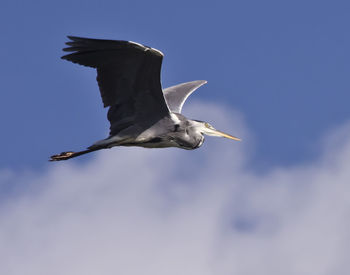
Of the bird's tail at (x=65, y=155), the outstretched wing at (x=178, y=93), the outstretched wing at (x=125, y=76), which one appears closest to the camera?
the outstretched wing at (x=125, y=76)

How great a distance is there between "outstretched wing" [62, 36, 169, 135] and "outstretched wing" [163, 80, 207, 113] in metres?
2.14

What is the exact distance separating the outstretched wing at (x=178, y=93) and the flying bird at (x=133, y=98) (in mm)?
1153

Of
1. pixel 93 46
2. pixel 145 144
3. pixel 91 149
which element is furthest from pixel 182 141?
pixel 93 46

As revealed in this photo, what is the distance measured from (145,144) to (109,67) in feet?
6.06

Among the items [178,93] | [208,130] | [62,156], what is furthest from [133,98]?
[178,93]

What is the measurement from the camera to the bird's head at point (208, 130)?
1605cm

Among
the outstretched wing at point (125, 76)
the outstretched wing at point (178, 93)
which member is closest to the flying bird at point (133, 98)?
the outstretched wing at point (125, 76)

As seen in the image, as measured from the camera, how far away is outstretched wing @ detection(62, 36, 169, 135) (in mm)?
13875

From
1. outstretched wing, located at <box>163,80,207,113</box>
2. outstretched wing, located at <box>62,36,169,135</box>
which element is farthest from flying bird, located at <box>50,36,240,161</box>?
outstretched wing, located at <box>163,80,207,113</box>

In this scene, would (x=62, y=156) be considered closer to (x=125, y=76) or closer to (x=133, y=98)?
(x=133, y=98)

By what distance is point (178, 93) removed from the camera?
59.0 feet

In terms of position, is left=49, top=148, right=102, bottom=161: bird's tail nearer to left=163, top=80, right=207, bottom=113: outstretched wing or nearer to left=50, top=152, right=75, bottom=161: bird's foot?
left=50, top=152, right=75, bottom=161: bird's foot

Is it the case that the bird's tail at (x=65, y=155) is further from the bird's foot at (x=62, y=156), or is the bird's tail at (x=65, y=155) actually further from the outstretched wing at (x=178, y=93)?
the outstretched wing at (x=178, y=93)

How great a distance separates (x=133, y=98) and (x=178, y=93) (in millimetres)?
3287
